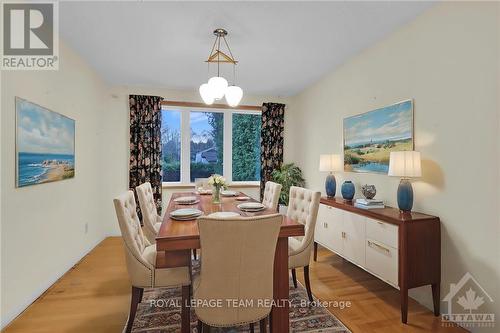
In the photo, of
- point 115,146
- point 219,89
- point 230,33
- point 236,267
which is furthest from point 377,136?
point 115,146

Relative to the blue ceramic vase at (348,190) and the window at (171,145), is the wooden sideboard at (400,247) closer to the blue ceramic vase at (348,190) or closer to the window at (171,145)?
the blue ceramic vase at (348,190)

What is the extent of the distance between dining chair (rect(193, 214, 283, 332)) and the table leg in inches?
7.8

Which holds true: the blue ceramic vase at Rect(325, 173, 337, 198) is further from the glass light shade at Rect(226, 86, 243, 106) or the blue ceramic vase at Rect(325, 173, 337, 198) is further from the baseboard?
the baseboard

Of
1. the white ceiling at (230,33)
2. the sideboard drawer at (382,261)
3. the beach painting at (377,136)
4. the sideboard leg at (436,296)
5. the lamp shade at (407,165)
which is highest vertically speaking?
the white ceiling at (230,33)

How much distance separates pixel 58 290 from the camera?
259 centimetres

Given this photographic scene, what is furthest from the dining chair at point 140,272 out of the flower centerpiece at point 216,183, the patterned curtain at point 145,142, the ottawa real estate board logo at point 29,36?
the patterned curtain at point 145,142

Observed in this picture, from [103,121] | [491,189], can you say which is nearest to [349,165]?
[491,189]

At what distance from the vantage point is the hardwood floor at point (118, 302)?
80.4 inches

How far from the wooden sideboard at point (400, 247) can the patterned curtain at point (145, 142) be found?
3210 mm

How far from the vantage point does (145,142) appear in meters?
4.43

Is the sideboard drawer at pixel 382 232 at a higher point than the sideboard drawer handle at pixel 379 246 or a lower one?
higher

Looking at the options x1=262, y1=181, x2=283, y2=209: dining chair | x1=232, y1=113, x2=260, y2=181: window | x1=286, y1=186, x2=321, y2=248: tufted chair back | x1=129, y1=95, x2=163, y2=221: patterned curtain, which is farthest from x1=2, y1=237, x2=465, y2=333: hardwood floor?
x1=232, y1=113, x2=260, y2=181: window

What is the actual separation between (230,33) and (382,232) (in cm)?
237

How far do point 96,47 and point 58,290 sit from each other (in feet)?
8.58
